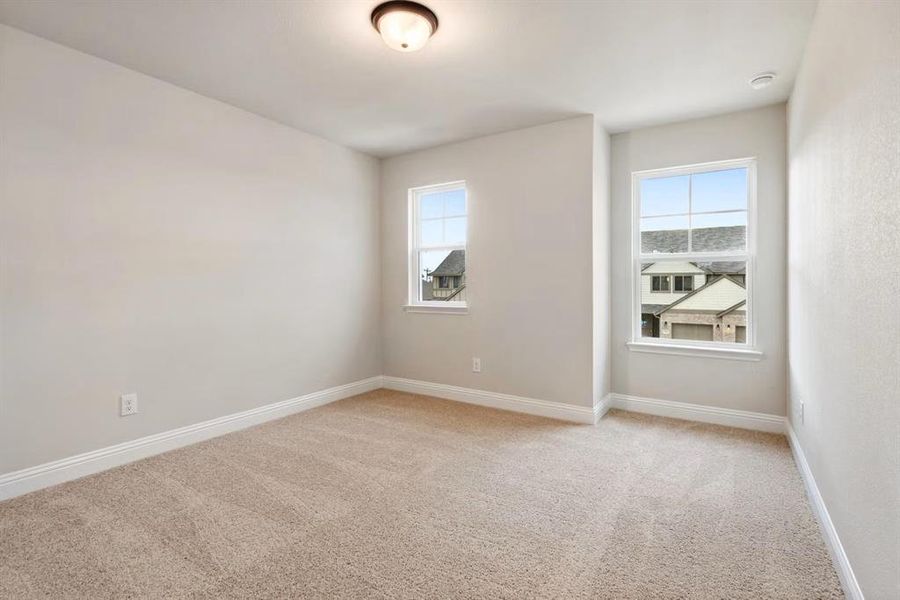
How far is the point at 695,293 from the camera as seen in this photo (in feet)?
12.1

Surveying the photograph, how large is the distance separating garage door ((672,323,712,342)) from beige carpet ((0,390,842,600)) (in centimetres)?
87

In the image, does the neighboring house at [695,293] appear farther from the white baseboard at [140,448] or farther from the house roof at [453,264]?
the white baseboard at [140,448]

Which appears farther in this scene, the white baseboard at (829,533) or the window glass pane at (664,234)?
the window glass pane at (664,234)

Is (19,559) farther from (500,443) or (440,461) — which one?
(500,443)

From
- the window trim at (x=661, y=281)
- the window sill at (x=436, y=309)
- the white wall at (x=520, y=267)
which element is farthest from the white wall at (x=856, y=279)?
the window sill at (x=436, y=309)

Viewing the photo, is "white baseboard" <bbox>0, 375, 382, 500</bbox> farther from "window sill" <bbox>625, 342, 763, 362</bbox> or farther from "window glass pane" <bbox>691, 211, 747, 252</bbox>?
"window glass pane" <bbox>691, 211, 747, 252</bbox>

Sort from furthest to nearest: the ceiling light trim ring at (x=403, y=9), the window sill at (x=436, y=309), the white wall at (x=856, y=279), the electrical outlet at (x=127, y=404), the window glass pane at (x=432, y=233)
A: the window glass pane at (x=432, y=233)
the window sill at (x=436, y=309)
the electrical outlet at (x=127, y=404)
the ceiling light trim ring at (x=403, y=9)
the white wall at (x=856, y=279)

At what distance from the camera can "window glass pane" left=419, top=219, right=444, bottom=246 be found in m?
4.49

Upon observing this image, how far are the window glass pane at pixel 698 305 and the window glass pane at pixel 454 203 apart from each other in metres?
1.77

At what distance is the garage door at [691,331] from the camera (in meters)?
3.65

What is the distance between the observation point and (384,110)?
11.2ft

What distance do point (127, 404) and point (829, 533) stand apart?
3742mm

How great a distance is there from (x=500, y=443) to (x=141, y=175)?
2963mm

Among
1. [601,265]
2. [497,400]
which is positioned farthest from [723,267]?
[497,400]
